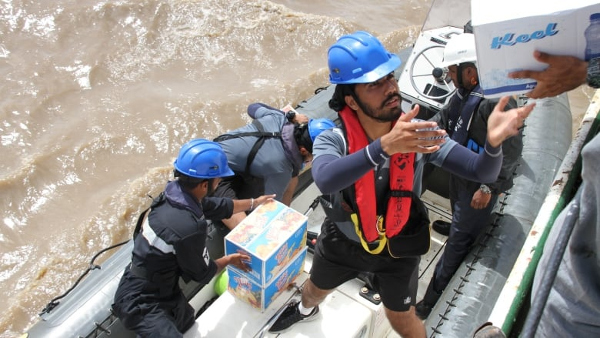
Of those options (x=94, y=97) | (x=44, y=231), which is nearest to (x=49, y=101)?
(x=94, y=97)

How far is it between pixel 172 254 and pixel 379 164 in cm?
109

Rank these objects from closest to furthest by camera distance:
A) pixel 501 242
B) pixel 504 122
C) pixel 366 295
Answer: pixel 504 122, pixel 366 295, pixel 501 242

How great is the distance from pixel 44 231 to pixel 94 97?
6.41 feet

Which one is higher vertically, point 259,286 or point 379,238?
point 379,238

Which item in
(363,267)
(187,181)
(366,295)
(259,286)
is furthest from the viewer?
(366,295)

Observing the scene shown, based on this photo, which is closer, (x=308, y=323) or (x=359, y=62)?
(x=359, y=62)

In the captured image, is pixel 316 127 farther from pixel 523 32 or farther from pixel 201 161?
pixel 523 32

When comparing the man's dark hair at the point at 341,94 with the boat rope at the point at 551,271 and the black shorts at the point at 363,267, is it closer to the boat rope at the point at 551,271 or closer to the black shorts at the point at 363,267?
the black shorts at the point at 363,267

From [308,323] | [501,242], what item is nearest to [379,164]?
[308,323]

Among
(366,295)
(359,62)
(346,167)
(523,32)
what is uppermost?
(523,32)

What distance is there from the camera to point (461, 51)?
260cm

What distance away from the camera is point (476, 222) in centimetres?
280

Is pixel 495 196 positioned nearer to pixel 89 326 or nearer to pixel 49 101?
pixel 89 326

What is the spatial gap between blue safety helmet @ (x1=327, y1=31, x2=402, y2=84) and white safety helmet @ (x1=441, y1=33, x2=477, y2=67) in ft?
2.99
